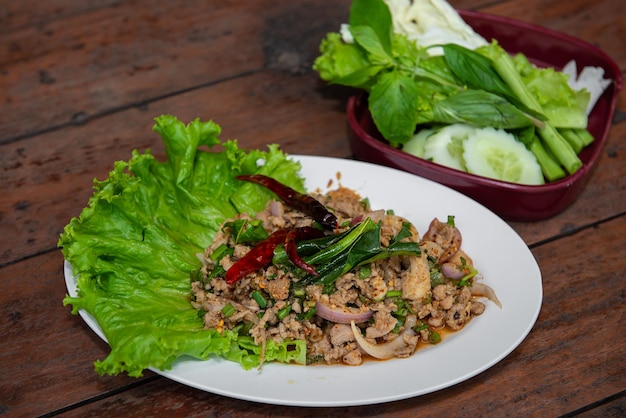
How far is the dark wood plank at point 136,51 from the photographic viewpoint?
4402mm

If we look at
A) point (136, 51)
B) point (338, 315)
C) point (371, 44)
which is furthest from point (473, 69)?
point (136, 51)

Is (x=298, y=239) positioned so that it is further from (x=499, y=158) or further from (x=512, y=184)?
(x=499, y=158)

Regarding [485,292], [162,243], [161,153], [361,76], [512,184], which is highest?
[361,76]

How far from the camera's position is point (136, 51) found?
4738 millimetres

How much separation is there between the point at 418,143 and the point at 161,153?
→ 1.36 metres

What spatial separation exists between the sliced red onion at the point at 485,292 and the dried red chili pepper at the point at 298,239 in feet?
2.21

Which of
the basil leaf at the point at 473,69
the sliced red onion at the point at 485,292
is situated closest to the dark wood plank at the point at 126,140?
the basil leaf at the point at 473,69

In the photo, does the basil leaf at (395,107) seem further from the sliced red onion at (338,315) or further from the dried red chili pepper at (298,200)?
the sliced red onion at (338,315)

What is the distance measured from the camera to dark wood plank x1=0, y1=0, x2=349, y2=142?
4.40 metres

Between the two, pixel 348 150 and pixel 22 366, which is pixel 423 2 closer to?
pixel 348 150

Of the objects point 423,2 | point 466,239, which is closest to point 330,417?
point 466,239

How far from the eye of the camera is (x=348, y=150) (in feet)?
13.6

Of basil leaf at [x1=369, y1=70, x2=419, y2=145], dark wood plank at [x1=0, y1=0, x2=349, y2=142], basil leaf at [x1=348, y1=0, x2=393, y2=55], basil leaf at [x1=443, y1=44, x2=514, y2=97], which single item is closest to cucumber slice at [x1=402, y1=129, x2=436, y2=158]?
basil leaf at [x1=369, y1=70, x2=419, y2=145]

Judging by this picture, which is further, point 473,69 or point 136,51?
point 136,51
